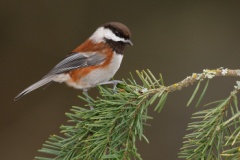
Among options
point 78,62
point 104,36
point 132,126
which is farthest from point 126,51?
point 132,126

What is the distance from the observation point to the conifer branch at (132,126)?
5.75 ft

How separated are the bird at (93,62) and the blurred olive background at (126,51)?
4.02ft

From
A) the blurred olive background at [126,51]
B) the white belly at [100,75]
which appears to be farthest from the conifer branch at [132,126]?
the blurred olive background at [126,51]

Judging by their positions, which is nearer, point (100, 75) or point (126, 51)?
point (100, 75)

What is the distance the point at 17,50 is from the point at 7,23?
0.25m

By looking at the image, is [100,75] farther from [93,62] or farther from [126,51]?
[126,51]

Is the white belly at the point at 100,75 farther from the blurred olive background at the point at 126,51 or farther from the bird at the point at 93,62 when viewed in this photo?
the blurred olive background at the point at 126,51

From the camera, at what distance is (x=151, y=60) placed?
14.0 ft

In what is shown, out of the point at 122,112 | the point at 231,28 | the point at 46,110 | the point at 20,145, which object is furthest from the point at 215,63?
the point at 122,112

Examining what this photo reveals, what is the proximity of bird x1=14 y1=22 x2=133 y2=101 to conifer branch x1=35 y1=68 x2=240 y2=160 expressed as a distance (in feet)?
2.53

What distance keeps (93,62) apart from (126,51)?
4.68 ft

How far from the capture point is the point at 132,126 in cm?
187

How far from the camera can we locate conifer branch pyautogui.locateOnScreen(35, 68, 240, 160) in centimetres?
175

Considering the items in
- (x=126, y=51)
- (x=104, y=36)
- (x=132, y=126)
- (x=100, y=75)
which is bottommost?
(x=132, y=126)
